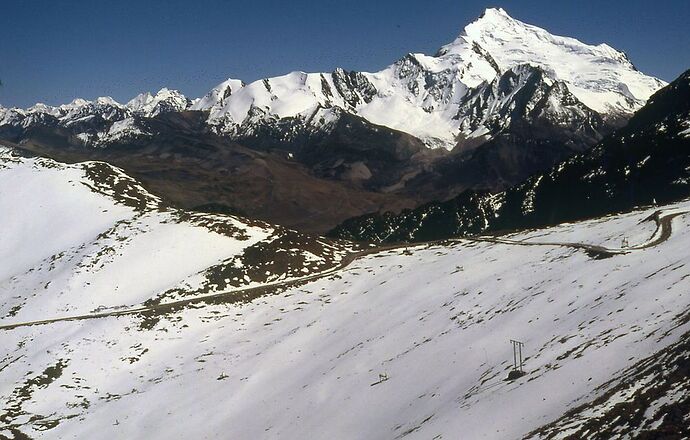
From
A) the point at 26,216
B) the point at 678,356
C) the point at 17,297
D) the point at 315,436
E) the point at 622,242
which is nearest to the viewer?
the point at 678,356

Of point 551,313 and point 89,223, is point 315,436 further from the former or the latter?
point 89,223

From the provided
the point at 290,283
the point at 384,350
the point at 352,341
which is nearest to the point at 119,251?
the point at 290,283

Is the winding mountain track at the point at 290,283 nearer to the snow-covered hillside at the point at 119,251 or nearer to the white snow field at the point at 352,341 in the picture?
the white snow field at the point at 352,341

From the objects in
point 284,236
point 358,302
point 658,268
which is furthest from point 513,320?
point 284,236

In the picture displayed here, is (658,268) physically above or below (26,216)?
below

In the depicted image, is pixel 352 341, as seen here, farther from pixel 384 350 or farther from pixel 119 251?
pixel 119 251

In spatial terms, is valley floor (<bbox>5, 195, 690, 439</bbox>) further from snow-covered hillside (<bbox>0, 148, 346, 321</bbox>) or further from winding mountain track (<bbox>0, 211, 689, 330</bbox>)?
snow-covered hillside (<bbox>0, 148, 346, 321</bbox>)

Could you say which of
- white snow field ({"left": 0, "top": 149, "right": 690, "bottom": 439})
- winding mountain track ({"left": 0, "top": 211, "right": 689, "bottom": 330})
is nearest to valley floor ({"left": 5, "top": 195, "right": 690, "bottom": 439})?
white snow field ({"left": 0, "top": 149, "right": 690, "bottom": 439})
